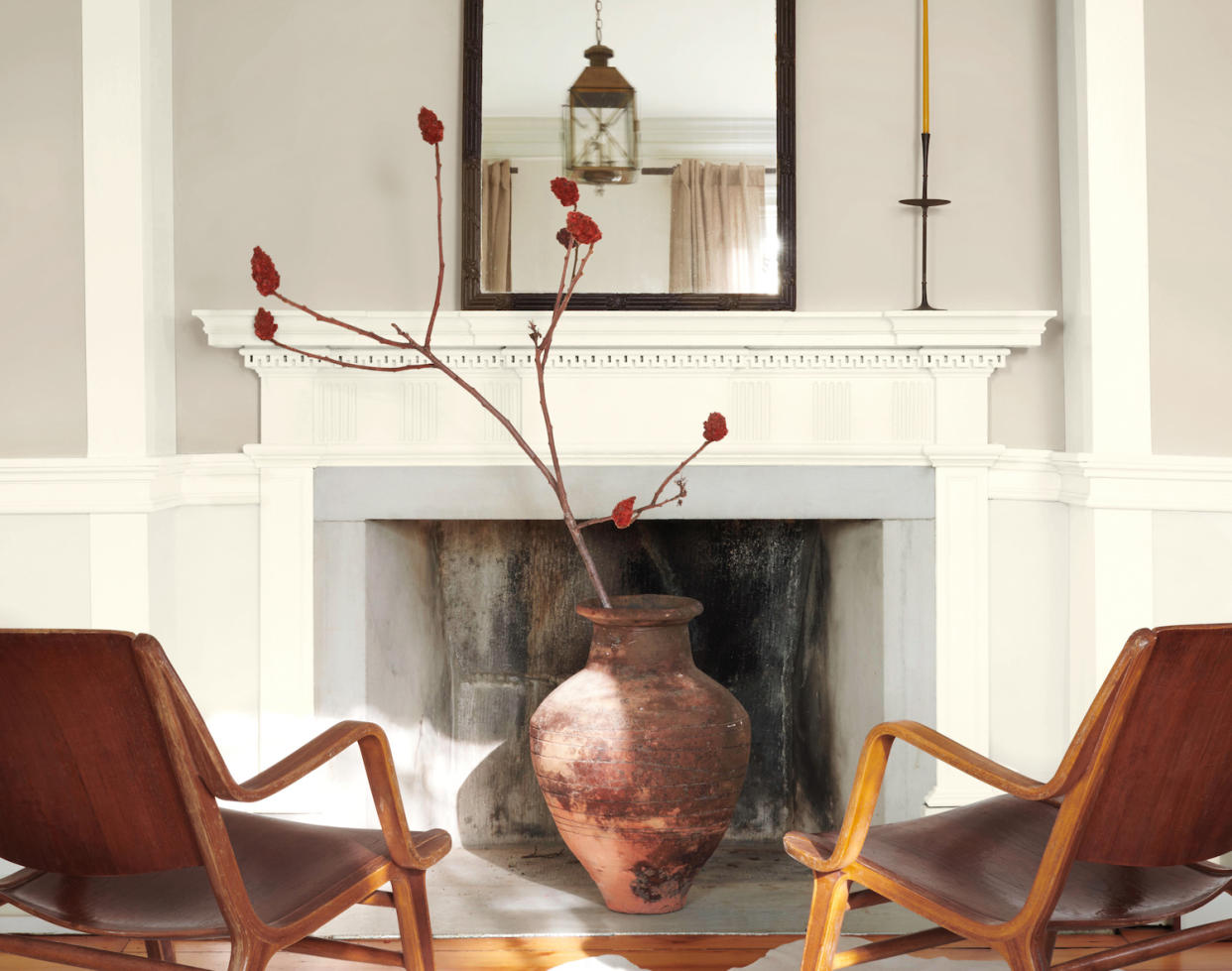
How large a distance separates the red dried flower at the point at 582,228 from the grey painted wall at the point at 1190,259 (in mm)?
1218

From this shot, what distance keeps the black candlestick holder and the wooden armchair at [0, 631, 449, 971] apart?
162cm

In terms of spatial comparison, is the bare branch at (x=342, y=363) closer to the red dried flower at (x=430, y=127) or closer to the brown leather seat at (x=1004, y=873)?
the red dried flower at (x=430, y=127)

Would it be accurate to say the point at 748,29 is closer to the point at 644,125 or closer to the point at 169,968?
the point at 644,125

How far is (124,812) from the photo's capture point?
4.48 ft

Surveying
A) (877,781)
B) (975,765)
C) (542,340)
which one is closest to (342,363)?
(542,340)

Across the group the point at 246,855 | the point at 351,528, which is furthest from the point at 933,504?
the point at 246,855

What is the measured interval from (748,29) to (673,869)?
187cm

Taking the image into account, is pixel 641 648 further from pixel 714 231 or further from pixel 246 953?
pixel 246 953

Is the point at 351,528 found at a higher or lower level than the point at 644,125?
lower

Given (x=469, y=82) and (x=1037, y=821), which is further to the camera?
(x=469, y=82)

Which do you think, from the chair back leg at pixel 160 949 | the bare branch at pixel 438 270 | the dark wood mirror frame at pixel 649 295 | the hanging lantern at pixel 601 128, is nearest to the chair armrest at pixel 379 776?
the chair back leg at pixel 160 949

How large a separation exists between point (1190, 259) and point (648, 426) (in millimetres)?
1218

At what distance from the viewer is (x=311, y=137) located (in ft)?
8.07

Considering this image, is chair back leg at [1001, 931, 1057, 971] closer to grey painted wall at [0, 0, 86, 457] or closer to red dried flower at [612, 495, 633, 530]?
red dried flower at [612, 495, 633, 530]
